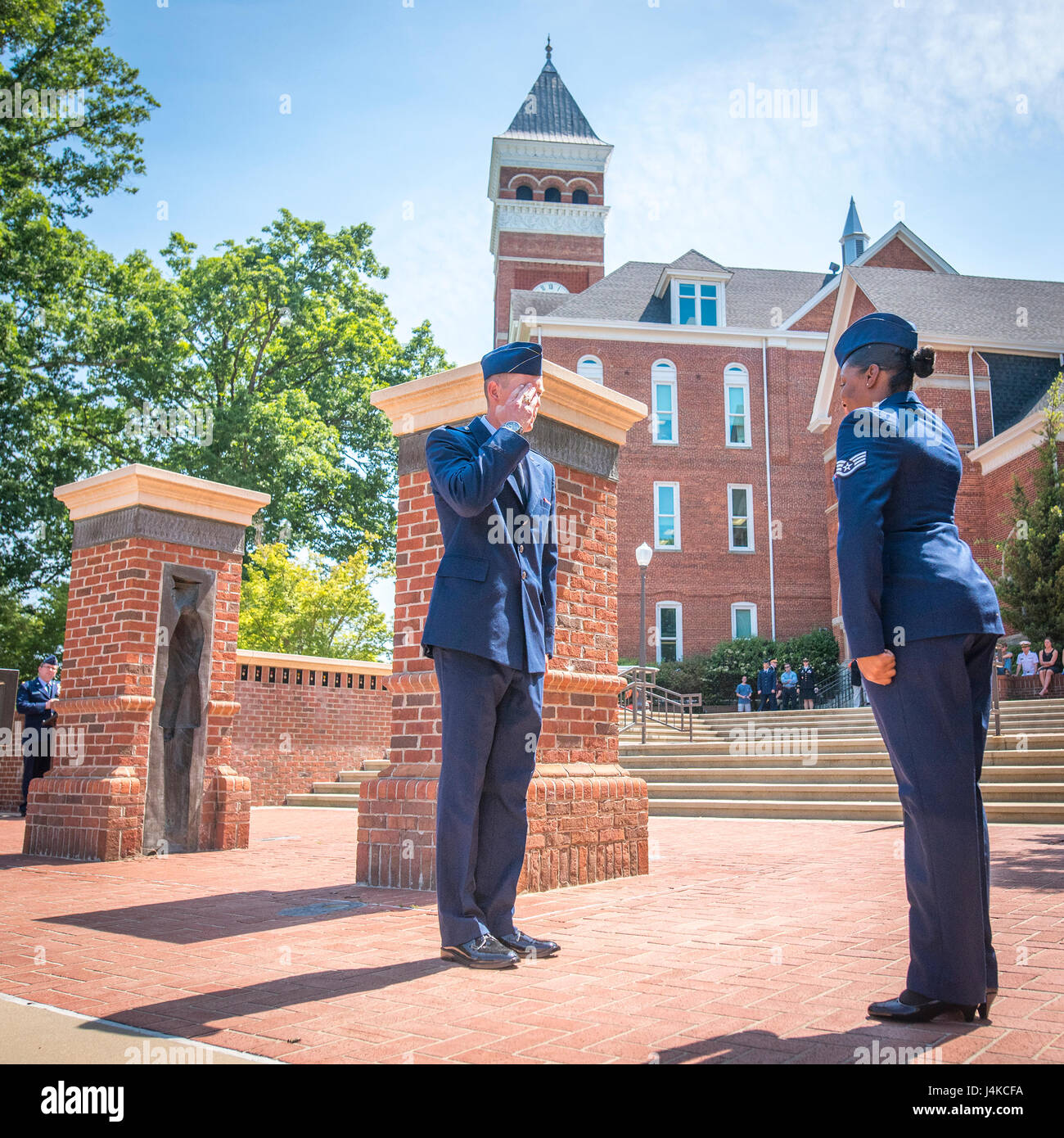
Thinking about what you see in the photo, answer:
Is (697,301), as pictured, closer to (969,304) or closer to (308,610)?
(969,304)

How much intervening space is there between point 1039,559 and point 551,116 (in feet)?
109

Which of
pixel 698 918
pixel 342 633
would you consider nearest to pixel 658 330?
pixel 342 633

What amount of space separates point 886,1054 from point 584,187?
44391 millimetres

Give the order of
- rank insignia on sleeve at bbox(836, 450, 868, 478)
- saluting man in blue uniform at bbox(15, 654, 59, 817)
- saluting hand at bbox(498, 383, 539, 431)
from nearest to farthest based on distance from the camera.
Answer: rank insignia on sleeve at bbox(836, 450, 868, 478)
saluting hand at bbox(498, 383, 539, 431)
saluting man in blue uniform at bbox(15, 654, 59, 817)

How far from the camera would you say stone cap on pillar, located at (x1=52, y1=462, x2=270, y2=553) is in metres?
7.81

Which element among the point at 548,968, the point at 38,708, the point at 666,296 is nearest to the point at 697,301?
the point at 666,296

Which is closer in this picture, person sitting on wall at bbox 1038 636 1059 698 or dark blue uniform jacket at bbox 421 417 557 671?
dark blue uniform jacket at bbox 421 417 557 671

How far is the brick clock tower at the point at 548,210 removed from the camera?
42375 millimetres

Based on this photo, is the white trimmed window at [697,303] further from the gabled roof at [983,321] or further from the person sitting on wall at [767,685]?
the person sitting on wall at [767,685]

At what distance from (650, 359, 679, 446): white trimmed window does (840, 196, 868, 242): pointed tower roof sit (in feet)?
74.2

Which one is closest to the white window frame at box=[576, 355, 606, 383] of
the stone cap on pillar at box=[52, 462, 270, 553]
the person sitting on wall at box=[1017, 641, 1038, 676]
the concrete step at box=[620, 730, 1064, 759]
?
the concrete step at box=[620, 730, 1064, 759]

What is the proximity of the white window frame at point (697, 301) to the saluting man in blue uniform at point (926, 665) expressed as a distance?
29.7 meters

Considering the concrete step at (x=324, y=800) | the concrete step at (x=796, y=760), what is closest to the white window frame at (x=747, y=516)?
the concrete step at (x=796, y=760)

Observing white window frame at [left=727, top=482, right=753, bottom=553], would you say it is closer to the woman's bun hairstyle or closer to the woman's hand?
the woman's bun hairstyle
